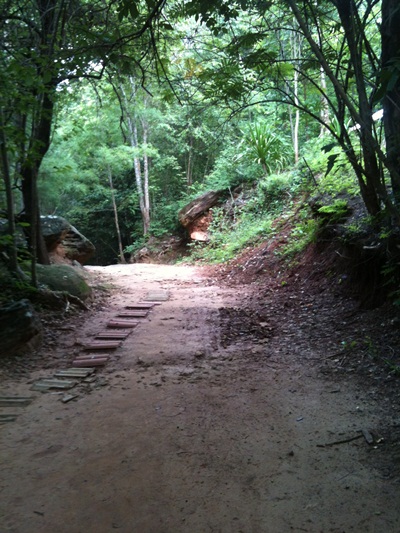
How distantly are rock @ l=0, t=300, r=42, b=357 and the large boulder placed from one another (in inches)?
201

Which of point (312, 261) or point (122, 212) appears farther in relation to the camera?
point (122, 212)

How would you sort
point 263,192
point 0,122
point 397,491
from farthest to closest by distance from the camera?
Answer: 1. point 263,192
2. point 0,122
3. point 397,491

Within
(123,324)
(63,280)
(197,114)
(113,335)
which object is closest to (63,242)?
(63,280)

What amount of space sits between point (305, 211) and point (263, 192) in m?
3.45

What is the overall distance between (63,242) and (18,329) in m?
6.35

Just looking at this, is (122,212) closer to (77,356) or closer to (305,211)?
(305,211)

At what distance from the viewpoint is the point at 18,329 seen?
14.1 feet

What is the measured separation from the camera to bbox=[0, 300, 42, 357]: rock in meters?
4.19

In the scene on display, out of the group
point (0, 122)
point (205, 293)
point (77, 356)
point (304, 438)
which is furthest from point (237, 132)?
point (304, 438)

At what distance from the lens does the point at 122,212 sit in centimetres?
1967

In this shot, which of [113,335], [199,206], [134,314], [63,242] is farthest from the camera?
[199,206]

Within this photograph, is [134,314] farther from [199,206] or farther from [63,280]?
[199,206]

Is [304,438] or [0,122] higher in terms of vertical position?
[0,122]

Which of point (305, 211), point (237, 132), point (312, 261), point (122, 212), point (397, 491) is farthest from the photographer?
point (122, 212)
